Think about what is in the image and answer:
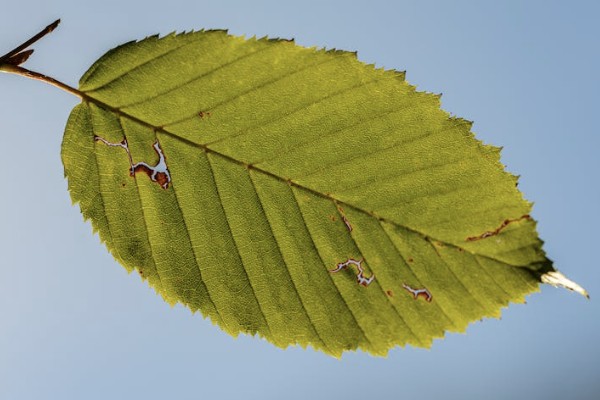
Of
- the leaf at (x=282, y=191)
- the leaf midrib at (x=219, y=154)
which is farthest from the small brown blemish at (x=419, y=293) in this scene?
the leaf midrib at (x=219, y=154)

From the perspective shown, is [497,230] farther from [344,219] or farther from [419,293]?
[344,219]

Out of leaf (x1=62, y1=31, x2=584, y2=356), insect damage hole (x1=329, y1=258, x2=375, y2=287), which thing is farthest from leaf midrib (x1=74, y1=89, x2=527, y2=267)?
insect damage hole (x1=329, y1=258, x2=375, y2=287)

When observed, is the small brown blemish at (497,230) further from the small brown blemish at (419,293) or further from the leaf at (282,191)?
the small brown blemish at (419,293)

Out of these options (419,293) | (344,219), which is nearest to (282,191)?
(344,219)

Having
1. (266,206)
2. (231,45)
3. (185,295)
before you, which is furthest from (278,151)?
(185,295)

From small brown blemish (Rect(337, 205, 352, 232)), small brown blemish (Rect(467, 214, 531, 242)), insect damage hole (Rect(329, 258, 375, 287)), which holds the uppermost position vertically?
small brown blemish (Rect(337, 205, 352, 232))

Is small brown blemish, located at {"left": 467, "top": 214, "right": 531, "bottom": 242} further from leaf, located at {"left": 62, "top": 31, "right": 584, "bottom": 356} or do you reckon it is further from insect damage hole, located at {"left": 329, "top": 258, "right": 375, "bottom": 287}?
insect damage hole, located at {"left": 329, "top": 258, "right": 375, "bottom": 287}

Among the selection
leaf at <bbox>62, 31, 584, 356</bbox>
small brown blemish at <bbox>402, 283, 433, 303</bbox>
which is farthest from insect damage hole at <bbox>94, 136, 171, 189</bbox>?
small brown blemish at <bbox>402, 283, 433, 303</bbox>

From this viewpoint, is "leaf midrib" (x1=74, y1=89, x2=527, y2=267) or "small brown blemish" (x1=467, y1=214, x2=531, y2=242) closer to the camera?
"small brown blemish" (x1=467, y1=214, x2=531, y2=242)

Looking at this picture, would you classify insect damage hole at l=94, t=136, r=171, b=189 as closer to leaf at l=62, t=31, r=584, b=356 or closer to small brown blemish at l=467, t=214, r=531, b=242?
leaf at l=62, t=31, r=584, b=356

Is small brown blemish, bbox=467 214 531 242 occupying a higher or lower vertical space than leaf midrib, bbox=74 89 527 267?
lower
